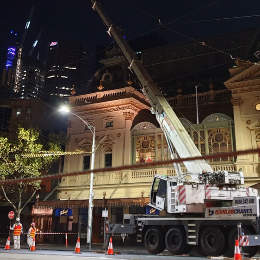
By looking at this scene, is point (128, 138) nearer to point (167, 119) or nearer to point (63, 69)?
point (167, 119)

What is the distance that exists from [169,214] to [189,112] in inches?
630

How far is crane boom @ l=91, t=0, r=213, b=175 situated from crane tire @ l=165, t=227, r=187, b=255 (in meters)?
2.87

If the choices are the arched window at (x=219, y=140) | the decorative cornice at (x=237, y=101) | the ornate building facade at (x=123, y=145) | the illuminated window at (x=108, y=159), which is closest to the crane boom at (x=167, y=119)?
the ornate building facade at (x=123, y=145)

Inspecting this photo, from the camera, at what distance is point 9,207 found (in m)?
36.1

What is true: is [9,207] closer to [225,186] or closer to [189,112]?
[189,112]

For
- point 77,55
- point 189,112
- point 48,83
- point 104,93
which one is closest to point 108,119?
point 104,93

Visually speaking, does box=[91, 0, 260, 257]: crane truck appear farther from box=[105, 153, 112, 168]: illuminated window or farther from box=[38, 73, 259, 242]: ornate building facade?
box=[105, 153, 112, 168]: illuminated window

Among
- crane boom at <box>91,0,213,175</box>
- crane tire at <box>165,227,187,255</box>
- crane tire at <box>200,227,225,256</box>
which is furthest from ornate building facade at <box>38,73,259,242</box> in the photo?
crane tire at <box>200,227,225,256</box>

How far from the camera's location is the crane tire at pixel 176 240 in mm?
15961

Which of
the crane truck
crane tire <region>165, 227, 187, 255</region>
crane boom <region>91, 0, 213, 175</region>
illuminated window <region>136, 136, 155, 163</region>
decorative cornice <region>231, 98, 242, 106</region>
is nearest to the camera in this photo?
the crane truck

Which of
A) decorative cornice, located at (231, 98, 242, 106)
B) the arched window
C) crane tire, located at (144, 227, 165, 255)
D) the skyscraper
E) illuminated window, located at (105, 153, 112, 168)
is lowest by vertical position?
crane tire, located at (144, 227, 165, 255)

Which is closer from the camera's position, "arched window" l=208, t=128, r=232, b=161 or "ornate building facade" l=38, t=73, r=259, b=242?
"arched window" l=208, t=128, r=232, b=161

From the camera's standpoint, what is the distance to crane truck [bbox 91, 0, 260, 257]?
1448 cm

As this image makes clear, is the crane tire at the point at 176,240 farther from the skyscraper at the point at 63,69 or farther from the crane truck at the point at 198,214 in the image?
the skyscraper at the point at 63,69
